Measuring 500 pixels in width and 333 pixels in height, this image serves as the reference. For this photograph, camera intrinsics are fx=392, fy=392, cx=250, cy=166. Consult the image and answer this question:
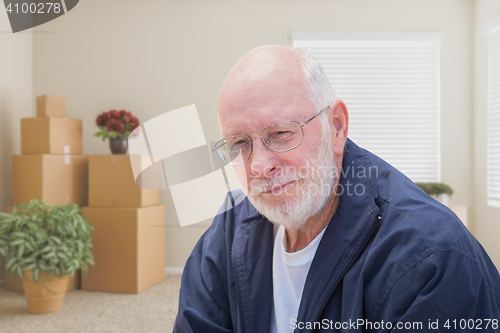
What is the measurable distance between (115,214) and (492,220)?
316cm

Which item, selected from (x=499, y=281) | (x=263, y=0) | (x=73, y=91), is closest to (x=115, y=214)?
(x=73, y=91)

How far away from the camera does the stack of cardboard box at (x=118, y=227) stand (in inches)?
122

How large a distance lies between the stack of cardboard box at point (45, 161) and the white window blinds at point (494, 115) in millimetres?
3591

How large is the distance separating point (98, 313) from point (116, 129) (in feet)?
4.85

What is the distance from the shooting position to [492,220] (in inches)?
132

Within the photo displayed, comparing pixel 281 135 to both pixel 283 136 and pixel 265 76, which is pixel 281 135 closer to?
pixel 283 136

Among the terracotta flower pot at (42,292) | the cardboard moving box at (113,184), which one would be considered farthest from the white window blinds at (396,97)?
the terracotta flower pot at (42,292)

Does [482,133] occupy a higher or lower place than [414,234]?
higher

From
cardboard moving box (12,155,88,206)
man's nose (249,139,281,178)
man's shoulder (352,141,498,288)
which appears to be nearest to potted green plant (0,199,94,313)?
cardboard moving box (12,155,88,206)

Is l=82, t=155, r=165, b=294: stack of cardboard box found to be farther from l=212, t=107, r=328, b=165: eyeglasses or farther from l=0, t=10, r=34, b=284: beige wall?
l=212, t=107, r=328, b=165: eyeglasses

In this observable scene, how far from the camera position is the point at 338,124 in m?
1.00

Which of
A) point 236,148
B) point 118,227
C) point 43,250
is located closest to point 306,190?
point 236,148

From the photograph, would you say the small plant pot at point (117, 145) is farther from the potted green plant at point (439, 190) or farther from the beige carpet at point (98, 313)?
the potted green plant at point (439, 190)

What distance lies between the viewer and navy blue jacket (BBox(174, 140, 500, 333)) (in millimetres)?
640
